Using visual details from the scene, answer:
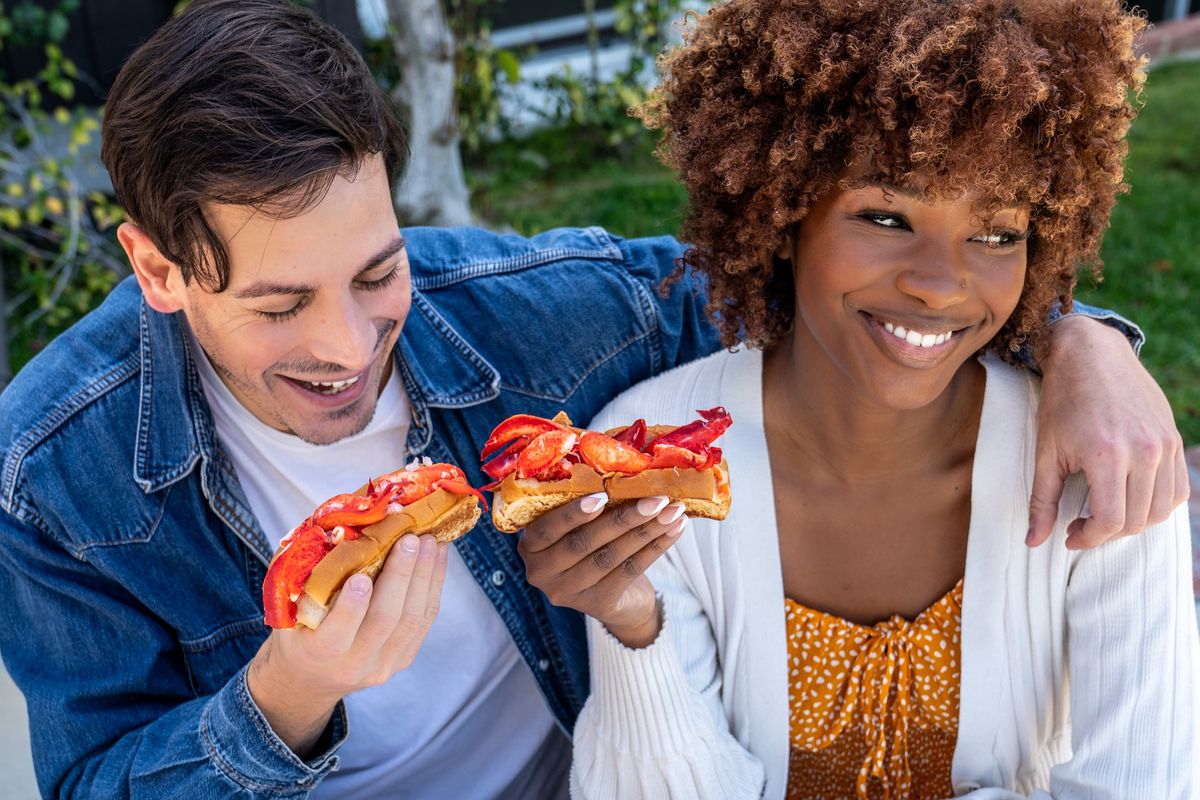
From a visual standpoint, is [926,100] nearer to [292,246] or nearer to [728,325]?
[728,325]

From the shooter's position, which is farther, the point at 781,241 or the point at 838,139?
the point at 781,241

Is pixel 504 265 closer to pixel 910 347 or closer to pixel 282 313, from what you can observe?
pixel 282 313

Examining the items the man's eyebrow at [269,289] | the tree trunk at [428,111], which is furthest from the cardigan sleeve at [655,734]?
the tree trunk at [428,111]

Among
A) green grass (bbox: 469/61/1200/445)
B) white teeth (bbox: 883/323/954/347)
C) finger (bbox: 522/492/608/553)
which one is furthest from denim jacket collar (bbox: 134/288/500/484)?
green grass (bbox: 469/61/1200/445)

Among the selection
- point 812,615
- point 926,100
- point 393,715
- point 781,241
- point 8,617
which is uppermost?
point 926,100

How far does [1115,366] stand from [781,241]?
725mm

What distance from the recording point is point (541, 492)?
2.17 meters

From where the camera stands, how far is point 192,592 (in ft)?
8.78

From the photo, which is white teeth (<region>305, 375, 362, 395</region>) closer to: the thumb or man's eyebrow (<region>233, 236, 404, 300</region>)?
man's eyebrow (<region>233, 236, 404, 300</region>)

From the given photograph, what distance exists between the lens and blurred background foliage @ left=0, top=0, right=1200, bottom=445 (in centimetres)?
578

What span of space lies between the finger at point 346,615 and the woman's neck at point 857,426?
1074 mm

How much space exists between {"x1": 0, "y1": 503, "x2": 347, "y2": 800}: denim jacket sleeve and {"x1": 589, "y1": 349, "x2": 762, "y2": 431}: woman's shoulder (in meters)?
0.90

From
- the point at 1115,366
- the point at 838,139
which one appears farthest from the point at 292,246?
the point at 1115,366

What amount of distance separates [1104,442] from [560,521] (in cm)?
104
